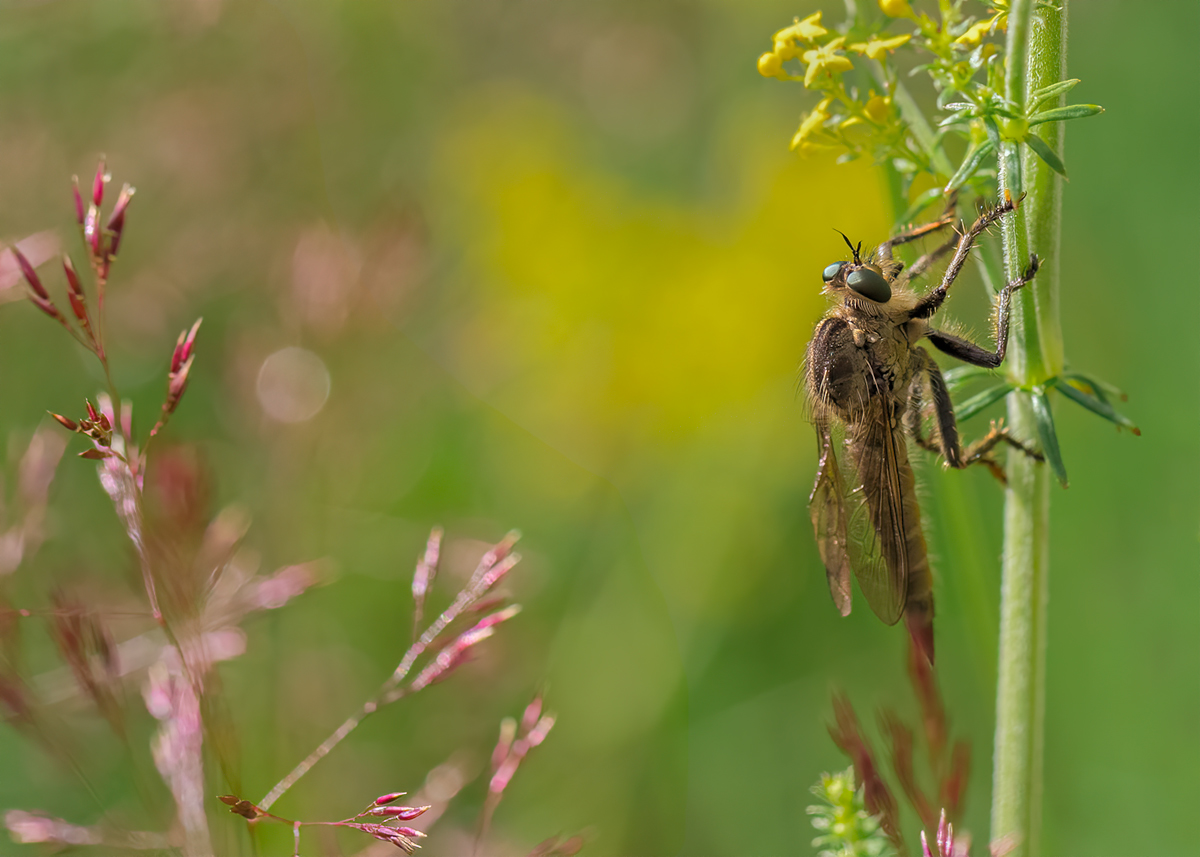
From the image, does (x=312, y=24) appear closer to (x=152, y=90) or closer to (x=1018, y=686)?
(x=152, y=90)

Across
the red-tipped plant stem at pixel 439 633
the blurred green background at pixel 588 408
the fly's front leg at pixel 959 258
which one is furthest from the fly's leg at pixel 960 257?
the red-tipped plant stem at pixel 439 633

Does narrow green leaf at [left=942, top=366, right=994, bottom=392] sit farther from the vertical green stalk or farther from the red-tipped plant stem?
the red-tipped plant stem

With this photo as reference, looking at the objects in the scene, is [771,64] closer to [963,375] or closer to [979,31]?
[979,31]

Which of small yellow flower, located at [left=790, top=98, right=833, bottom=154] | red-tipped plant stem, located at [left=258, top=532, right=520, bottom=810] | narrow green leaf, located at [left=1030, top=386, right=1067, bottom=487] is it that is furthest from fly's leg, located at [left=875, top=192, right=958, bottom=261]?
red-tipped plant stem, located at [left=258, top=532, right=520, bottom=810]

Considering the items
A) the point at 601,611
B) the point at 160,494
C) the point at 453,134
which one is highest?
the point at 453,134

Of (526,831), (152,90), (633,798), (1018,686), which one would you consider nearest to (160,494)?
(1018,686)

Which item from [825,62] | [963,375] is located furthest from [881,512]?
[825,62]
